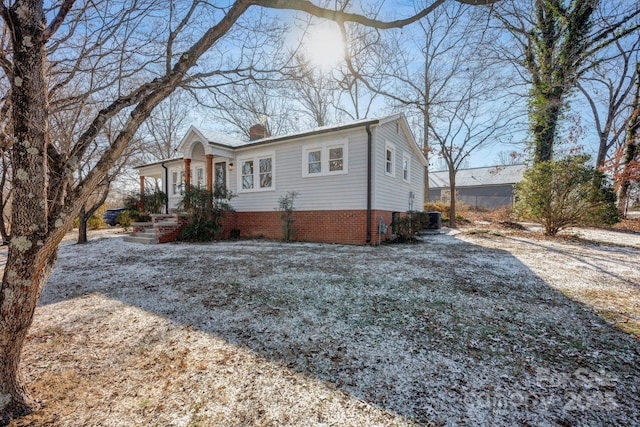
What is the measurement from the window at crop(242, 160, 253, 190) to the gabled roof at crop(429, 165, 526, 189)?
91.1 ft

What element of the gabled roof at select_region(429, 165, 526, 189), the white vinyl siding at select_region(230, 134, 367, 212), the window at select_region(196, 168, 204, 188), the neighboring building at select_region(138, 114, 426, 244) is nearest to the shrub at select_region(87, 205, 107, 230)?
the window at select_region(196, 168, 204, 188)

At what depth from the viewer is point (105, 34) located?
105 inches

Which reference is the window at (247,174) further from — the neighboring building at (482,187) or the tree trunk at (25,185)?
the neighboring building at (482,187)

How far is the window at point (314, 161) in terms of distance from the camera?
9289 mm

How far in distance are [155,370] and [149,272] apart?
11.4ft

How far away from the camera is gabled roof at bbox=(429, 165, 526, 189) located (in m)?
30.1

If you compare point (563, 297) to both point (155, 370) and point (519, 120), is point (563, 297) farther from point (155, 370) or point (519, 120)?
point (519, 120)

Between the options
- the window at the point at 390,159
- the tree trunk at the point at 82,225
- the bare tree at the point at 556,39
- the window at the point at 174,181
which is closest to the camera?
the bare tree at the point at 556,39

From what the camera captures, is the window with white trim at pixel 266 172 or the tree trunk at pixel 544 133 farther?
the tree trunk at pixel 544 133

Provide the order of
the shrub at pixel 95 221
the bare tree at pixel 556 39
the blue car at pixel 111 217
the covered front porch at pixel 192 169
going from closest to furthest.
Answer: the bare tree at pixel 556 39 < the covered front porch at pixel 192 169 < the shrub at pixel 95 221 < the blue car at pixel 111 217

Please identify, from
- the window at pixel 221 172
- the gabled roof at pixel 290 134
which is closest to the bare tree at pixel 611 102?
the gabled roof at pixel 290 134

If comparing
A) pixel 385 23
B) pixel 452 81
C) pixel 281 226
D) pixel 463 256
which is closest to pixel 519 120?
pixel 452 81

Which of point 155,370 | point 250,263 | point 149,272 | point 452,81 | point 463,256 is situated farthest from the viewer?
point 452,81

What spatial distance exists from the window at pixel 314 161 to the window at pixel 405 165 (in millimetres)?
3827
